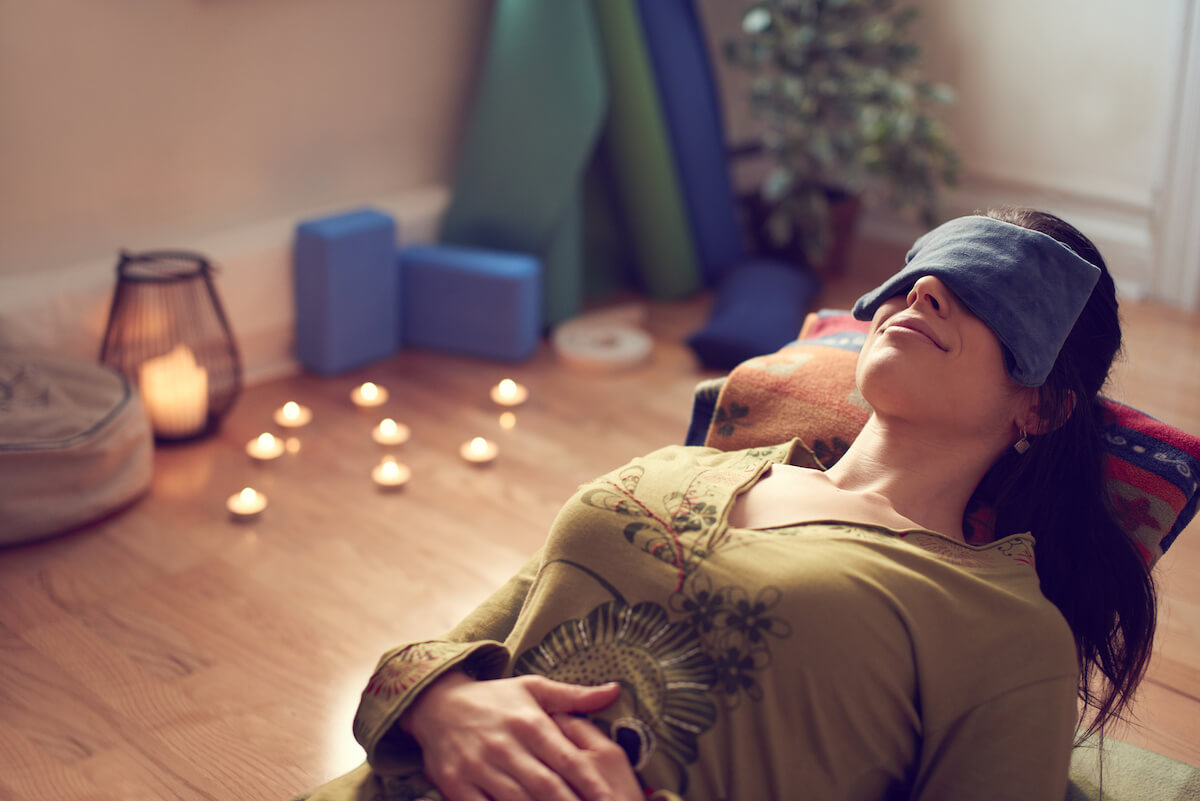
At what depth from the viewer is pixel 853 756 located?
3.71 ft

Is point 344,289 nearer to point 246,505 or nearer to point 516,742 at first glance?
point 246,505

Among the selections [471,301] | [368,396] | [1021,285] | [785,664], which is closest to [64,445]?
[368,396]

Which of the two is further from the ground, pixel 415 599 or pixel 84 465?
pixel 84 465

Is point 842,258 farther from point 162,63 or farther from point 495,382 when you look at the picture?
point 162,63

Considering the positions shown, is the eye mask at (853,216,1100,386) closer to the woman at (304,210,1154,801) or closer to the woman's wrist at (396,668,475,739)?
the woman at (304,210,1154,801)

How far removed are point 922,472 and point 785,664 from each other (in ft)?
1.06

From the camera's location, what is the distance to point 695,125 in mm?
3371

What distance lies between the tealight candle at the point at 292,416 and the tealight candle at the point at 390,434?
18 cm

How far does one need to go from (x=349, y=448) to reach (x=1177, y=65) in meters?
2.51

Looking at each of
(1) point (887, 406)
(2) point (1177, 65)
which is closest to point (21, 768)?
(1) point (887, 406)

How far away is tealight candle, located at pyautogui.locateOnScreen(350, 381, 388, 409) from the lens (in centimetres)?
263

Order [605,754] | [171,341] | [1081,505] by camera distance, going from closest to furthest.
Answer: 1. [605,754]
2. [1081,505]
3. [171,341]

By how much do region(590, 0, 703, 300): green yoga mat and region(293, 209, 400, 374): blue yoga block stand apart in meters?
0.80

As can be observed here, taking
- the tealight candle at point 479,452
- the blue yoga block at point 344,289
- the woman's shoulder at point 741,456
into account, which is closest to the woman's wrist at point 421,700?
the woman's shoulder at point 741,456
